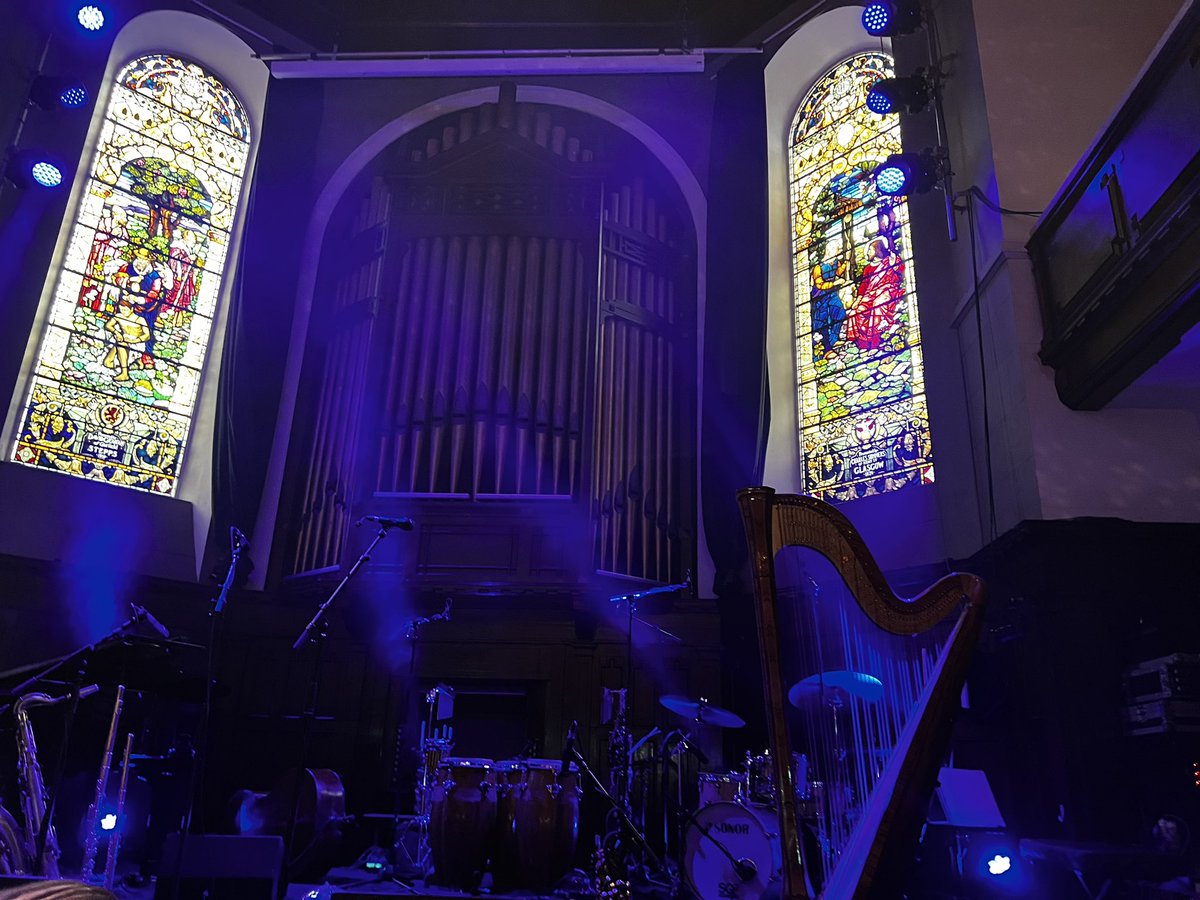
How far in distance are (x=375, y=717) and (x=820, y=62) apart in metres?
6.47

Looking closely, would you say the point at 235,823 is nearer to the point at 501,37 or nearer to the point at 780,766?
the point at 780,766

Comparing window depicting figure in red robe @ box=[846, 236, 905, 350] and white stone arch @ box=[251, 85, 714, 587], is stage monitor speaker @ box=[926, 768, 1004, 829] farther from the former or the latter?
window depicting figure in red robe @ box=[846, 236, 905, 350]

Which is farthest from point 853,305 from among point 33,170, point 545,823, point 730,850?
point 33,170

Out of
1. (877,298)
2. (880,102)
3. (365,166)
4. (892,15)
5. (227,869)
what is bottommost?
(227,869)

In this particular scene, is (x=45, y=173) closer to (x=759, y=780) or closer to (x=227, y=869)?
(x=227, y=869)

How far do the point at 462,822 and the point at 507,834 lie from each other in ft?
0.77

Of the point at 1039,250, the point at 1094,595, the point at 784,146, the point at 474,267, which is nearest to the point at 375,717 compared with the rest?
the point at 474,267

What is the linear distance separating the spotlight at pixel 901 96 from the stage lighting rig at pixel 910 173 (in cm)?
32

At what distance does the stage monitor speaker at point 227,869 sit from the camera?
330 centimetres

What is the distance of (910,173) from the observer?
5.57m

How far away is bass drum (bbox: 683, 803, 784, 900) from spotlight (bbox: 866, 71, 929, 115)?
430cm

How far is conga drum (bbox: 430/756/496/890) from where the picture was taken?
4.35 meters

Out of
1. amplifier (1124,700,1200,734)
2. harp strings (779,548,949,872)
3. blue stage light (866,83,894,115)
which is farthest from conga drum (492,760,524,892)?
blue stage light (866,83,894,115)

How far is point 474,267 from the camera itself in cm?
700
